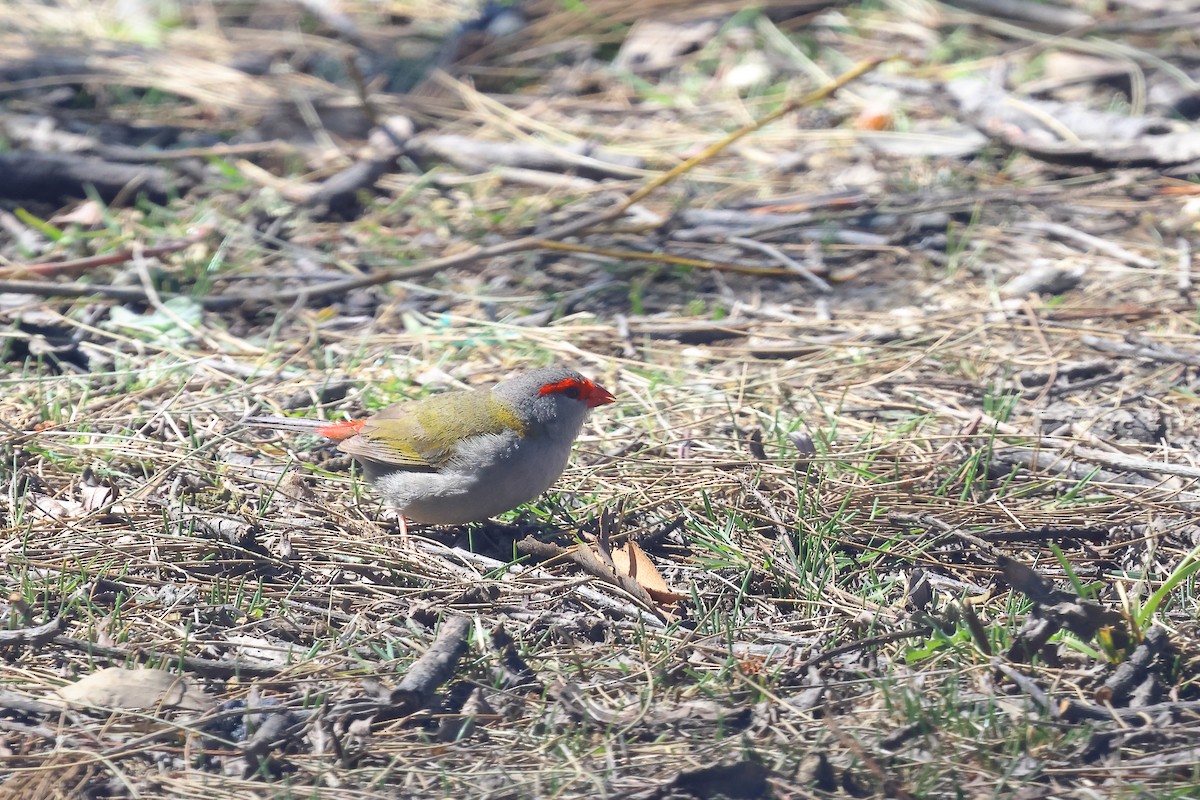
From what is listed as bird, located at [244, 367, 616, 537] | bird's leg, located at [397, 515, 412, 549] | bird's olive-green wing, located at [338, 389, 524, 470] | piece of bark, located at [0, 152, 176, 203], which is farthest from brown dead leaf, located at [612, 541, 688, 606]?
piece of bark, located at [0, 152, 176, 203]

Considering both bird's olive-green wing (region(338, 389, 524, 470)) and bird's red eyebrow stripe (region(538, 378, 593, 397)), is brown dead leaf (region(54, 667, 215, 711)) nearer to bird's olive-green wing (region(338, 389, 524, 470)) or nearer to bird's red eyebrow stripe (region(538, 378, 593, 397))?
bird's olive-green wing (region(338, 389, 524, 470))

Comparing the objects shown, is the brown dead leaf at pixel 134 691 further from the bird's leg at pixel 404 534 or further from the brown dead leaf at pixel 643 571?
the brown dead leaf at pixel 643 571

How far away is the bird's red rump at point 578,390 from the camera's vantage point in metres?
3.80

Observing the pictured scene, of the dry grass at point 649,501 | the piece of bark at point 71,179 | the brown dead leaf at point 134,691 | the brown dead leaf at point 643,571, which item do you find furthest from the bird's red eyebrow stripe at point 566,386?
the piece of bark at point 71,179

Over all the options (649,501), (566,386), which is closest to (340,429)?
(566,386)

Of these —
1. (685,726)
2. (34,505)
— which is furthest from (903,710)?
(34,505)

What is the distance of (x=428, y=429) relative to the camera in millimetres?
3791

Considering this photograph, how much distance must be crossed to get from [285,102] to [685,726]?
5144 mm

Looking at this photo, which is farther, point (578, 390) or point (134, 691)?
point (578, 390)

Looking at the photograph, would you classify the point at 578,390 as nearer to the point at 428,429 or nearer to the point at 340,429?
the point at 428,429

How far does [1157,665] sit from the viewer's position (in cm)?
295

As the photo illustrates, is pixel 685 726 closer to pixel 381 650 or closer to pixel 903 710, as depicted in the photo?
pixel 903 710

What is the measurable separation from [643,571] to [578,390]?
676 millimetres

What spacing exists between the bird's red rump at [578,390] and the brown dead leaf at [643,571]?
1.73 ft
